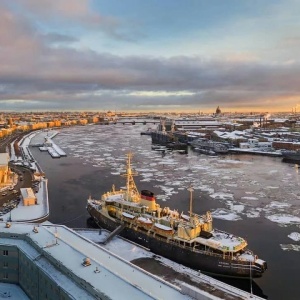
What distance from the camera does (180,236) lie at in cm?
2080

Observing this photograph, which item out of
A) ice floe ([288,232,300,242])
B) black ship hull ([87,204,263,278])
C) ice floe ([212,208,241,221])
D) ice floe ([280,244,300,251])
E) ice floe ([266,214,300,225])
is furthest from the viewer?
ice floe ([212,208,241,221])

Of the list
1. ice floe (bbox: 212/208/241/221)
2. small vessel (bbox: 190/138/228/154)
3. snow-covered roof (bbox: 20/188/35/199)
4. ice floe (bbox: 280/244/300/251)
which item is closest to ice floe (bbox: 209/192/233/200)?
ice floe (bbox: 212/208/241/221)

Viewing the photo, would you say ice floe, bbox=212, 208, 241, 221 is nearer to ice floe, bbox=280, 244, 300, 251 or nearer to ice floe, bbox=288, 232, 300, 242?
ice floe, bbox=288, 232, 300, 242

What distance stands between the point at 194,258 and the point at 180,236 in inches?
57.7

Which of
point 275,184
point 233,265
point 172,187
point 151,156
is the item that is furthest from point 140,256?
point 151,156

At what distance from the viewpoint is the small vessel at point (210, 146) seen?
73.9 metres

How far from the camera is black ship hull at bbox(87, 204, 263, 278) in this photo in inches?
738

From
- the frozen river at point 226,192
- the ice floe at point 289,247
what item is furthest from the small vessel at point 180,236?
the ice floe at point 289,247

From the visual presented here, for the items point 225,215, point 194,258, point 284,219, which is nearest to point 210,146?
point 225,215

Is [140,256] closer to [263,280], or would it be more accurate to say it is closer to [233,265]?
[233,265]

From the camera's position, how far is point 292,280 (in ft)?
60.7

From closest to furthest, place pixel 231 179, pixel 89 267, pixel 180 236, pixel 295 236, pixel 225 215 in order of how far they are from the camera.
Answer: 1. pixel 89 267
2. pixel 180 236
3. pixel 295 236
4. pixel 225 215
5. pixel 231 179

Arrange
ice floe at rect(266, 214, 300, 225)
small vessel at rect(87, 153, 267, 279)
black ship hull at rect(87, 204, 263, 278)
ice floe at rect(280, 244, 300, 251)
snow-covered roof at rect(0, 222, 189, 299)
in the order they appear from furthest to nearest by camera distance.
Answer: ice floe at rect(266, 214, 300, 225), ice floe at rect(280, 244, 300, 251), small vessel at rect(87, 153, 267, 279), black ship hull at rect(87, 204, 263, 278), snow-covered roof at rect(0, 222, 189, 299)

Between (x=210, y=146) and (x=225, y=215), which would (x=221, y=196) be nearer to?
(x=225, y=215)
